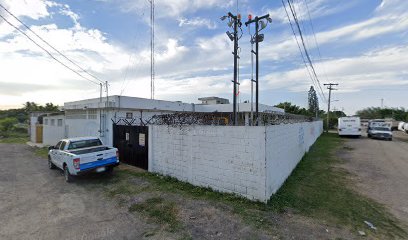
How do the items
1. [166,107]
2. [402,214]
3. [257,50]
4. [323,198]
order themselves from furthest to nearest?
1. [166,107]
2. [257,50]
3. [323,198]
4. [402,214]

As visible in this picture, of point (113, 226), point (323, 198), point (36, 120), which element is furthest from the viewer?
point (36, 120)

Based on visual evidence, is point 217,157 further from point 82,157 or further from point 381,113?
point 381,113

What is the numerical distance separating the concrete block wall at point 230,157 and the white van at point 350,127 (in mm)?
19253

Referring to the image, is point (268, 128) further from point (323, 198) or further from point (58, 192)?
point (58, 192)

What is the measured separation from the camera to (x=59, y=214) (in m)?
4.81

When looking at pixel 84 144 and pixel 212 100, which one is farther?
pixel 212 100

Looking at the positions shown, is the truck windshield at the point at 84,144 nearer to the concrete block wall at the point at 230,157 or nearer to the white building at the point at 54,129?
the concrete block wall at the point at 230,157

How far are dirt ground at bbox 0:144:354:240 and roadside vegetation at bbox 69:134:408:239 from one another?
5.0 inches

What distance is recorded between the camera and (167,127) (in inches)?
290

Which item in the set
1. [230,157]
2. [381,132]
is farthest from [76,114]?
[381,132]

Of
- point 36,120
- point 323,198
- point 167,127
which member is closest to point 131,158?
point 167,127

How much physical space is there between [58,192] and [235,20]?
27.6 feet

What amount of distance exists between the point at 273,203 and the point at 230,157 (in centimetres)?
148

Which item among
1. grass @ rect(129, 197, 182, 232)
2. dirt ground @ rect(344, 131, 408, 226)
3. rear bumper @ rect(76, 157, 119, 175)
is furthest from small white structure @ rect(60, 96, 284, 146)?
grass @ rect(129, 197, 182, 232)
